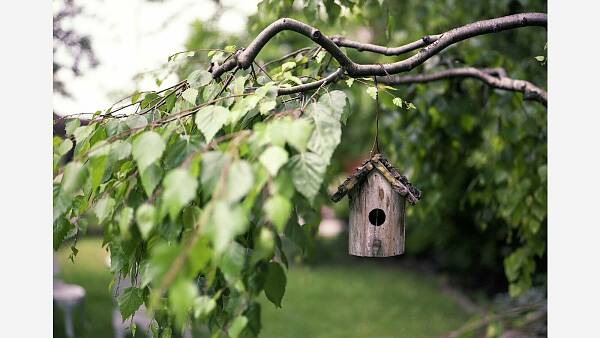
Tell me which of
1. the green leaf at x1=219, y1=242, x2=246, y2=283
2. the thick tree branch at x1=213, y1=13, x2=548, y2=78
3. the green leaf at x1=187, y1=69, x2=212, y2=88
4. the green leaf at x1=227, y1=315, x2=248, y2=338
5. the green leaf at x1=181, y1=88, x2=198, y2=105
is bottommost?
the green leaf at x1=227, y1=315, x2=248, y2=338

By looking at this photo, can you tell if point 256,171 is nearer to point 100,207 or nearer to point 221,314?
point 100,207

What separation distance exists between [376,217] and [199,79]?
1.87ft

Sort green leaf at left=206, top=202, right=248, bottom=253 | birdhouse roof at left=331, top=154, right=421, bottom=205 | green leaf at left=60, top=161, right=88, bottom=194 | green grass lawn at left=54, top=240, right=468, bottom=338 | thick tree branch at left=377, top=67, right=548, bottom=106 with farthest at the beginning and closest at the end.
Result: green grass lawn at left=54, top=240, right=468, bottom=338 → thick tree branch at left=377, top=67, right=548, bottom=106 → birdhouse roof at left=331, top=154, right=421, bottom=205 → green leaf at left=60, top=161, right=88, bottom=194 → green leaf at left=206, top=202, right=248, bottom=253

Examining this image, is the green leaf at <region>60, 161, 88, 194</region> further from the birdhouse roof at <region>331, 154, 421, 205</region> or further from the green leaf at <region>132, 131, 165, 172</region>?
the birdhouse roof at <region>331, 154, 421, 205</region>

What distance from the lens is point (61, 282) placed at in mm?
3424

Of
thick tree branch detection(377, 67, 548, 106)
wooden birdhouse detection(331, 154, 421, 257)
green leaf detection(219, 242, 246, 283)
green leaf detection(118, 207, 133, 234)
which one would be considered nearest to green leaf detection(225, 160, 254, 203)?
green leaf detection(219, 242, 246, 283)

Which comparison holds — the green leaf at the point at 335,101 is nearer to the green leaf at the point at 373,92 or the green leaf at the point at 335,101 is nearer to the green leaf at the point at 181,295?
the green leaf at the point at 373,92

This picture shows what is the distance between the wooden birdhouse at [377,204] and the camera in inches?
60.1

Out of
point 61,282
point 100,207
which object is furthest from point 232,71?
point 61,282

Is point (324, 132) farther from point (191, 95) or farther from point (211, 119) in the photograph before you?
point (191, 95)

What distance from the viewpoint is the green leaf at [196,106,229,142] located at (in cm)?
109

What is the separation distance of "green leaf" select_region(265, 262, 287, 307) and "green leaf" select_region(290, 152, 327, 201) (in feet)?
0.57

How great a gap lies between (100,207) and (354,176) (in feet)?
2.15

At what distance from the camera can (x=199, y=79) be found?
4.47ft
